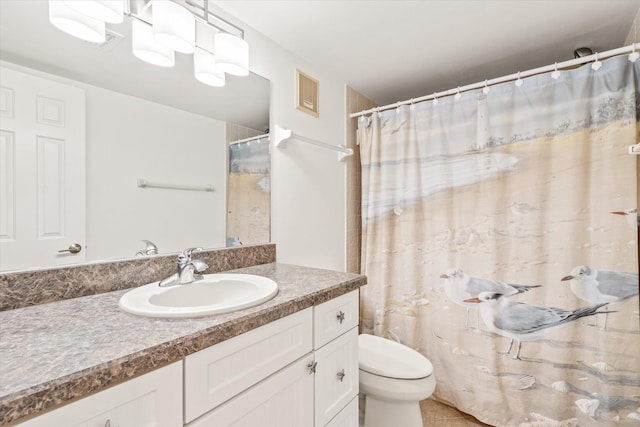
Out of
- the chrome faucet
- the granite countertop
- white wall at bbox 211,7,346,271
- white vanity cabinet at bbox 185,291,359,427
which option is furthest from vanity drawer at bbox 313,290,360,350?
white wall at bbox 211,7,346,271

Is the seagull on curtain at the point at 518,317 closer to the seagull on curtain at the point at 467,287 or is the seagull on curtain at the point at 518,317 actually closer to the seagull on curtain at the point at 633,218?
the seagull on curtain at the point at 467,287

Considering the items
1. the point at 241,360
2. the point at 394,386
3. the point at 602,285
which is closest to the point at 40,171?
the point at 241,360

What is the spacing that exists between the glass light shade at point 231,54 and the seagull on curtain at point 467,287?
1666 mm

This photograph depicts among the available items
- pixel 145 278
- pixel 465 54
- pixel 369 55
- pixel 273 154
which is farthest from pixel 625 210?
pixel 145 278

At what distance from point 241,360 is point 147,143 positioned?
91 cm

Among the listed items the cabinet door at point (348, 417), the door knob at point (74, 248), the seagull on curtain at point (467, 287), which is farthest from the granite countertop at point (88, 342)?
the seagull on curtain at point (467, 287)

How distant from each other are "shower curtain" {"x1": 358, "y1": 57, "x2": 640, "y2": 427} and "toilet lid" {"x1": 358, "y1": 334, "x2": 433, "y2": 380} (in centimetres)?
38

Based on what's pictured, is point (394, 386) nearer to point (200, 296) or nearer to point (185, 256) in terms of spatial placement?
point (200, 296)

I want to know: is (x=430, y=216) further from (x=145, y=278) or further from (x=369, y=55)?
(x=145, y=278)

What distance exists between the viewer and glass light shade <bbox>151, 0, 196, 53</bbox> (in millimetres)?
1070

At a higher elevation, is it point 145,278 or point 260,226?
point 260,226

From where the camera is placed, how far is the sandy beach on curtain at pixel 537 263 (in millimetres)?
1456

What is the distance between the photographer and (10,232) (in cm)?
88

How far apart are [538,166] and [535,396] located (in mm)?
1272
